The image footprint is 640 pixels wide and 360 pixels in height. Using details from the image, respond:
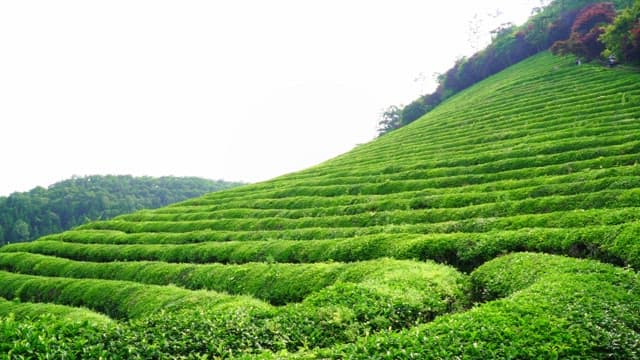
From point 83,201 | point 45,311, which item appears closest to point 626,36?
point 45,311

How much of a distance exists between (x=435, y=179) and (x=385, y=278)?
16600 mm

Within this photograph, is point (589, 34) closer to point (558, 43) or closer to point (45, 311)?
point (558, 43)

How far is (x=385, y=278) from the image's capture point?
1331cm

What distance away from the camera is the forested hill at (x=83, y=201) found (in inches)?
4060

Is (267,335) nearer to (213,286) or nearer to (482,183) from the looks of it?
(213,286)

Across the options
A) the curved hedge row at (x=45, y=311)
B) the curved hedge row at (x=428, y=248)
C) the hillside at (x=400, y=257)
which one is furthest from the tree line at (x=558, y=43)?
the curved hedge row at (x=45, y=311)

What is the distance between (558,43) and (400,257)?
5331cm

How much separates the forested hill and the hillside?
73172 millimetres

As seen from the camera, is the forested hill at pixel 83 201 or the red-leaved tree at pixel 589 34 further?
the forested hill at pixel 83 201

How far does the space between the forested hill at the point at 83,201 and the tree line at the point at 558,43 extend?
226 ft

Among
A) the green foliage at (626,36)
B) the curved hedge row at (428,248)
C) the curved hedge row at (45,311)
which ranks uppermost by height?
the green foliage at (626,36)

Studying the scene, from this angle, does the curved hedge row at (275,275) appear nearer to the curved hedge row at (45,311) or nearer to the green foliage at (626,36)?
the curved hedge row at (45,311)

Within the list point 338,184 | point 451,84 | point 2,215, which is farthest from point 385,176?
point 2,215

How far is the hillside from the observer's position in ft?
29.0
